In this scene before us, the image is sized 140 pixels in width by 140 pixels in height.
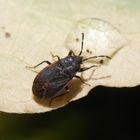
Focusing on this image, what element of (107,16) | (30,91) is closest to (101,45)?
(107,16)

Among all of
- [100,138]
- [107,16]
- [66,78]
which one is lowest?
[100,138]

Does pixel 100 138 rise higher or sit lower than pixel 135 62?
lower

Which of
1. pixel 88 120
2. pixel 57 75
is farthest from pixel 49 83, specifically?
pixel 88 120

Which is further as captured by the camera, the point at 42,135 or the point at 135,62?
the point at 42,135

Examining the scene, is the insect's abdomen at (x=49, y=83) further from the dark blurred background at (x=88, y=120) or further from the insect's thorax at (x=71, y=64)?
the dark blurred background at (x=88, y=120)

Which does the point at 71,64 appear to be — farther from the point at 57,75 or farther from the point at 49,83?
the point at 49,83

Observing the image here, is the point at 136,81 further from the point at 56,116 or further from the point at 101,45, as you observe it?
the point at 56,116
